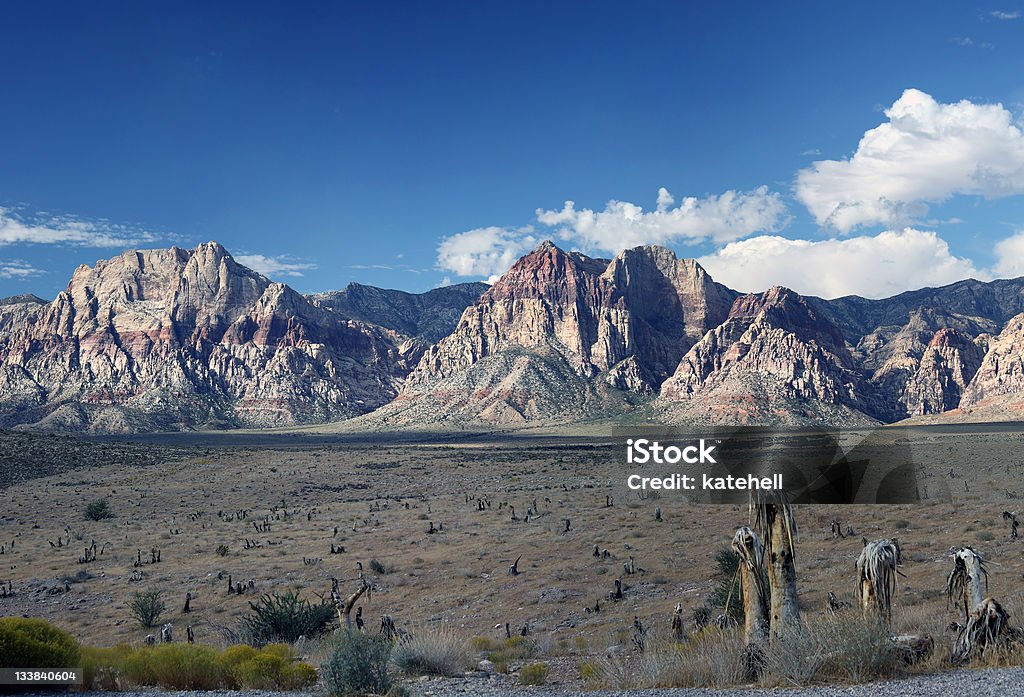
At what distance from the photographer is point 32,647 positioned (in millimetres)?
10547

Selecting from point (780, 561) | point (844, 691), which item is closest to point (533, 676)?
point (780, 561)

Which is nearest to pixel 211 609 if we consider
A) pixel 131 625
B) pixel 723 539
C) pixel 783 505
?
pixel 131 625

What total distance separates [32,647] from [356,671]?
4.76 m

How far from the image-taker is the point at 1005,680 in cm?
832

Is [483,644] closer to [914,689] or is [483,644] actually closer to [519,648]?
[519,648]

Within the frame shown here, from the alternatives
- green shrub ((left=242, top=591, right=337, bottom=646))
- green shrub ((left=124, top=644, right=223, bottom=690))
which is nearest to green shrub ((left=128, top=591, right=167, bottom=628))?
green shrub ((left=242, top=591, right=337, bottom=646))

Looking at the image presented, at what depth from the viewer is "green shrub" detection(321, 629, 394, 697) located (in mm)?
9969

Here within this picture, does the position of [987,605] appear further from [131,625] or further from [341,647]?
[131,625]

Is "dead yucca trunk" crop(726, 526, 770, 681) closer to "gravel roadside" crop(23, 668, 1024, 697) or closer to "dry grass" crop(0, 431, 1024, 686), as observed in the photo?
"dry grass" crop(0, 431, 1024, 686)

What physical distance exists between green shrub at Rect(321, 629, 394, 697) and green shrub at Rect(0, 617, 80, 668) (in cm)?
391
